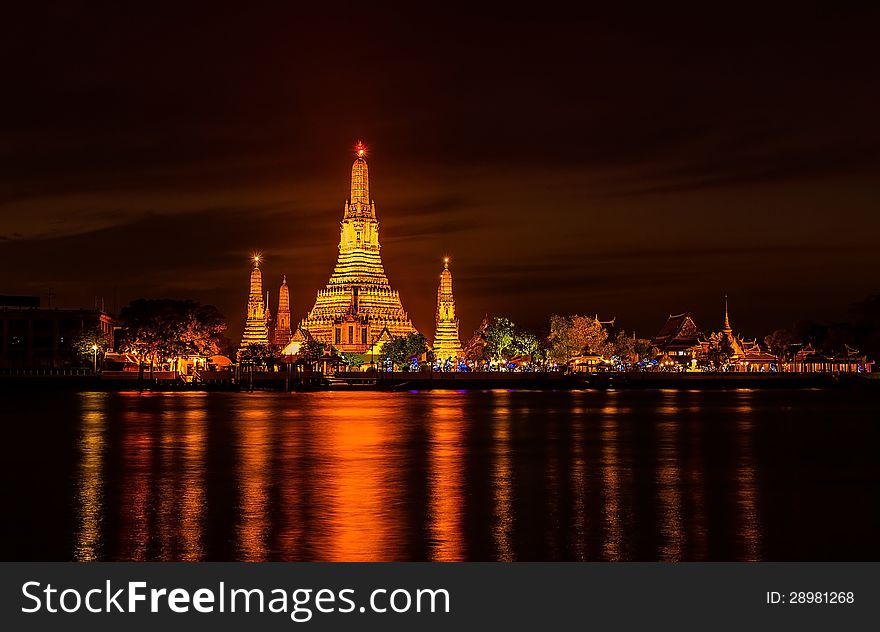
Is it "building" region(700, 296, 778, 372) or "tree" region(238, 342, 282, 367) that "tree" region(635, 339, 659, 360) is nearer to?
"building" region(700, 296, 778, 372)

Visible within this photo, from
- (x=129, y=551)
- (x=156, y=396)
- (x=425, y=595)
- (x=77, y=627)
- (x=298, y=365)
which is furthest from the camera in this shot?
(x=298, y=365)

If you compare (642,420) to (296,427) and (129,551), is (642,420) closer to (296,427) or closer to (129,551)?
(296,427)

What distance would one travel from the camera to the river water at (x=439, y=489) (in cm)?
1928

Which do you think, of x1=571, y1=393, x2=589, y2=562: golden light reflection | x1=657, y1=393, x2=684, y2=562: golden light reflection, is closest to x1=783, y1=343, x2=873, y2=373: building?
x1=571, y1=393, x2=589, y2=562: golden light reflection

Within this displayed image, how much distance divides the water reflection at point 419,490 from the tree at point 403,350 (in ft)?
263

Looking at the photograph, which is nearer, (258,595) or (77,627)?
(77,627)

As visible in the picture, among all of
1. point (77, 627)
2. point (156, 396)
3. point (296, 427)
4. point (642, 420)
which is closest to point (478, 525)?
point (77, 627)

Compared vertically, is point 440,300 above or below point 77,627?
above

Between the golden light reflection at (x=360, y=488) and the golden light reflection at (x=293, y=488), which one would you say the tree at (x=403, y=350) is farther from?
the golden light reflection at (x=293, y=488)

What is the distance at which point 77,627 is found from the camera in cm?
1488

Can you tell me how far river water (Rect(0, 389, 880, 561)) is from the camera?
19.3 metres

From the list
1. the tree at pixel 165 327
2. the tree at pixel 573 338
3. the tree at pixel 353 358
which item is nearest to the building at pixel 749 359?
the tree at pixel 573 338

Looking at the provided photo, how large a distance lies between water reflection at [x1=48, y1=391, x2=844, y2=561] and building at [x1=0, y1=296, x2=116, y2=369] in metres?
83.4

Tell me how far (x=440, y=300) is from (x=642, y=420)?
93.9 metres
